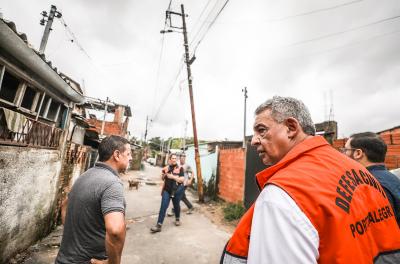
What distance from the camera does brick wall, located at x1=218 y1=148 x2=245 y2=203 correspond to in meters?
8.02

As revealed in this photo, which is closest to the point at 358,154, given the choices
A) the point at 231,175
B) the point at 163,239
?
the point at 163,239

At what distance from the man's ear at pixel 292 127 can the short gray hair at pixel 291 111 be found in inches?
1.2

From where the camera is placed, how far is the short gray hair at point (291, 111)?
1.22 m

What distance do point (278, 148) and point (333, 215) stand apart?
51 centimetres

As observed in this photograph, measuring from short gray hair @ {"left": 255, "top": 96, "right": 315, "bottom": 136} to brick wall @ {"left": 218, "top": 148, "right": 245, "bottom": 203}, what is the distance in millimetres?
6839

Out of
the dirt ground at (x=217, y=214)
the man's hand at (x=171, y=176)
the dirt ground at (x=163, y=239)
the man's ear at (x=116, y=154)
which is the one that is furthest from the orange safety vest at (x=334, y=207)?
the dirt ground at (x=217, y=214)

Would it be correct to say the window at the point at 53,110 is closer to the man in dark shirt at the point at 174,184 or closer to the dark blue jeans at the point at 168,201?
the man in dark shirt at the point at 174,184

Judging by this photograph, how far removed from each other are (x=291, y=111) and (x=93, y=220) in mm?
1841

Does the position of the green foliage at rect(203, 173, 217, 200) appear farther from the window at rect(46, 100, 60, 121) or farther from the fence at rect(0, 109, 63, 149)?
the window at rect(46, 100, 60, 121)

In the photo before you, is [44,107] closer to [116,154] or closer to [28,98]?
[28,98]

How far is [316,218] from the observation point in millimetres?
714

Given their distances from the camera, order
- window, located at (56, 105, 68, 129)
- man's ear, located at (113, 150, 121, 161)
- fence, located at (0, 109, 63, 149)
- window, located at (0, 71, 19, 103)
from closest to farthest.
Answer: man's ear, located at (113, 150, 121, 161), fence, located at (0, 109, 63, 149), window, located at (0, 71, 19, 103), window, located at (56, 105, 68, 129)

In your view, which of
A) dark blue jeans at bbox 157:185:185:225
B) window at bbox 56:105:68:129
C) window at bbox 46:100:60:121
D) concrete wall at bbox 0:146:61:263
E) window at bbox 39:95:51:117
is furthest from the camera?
dark blue jeans at bbox 157:185:185:225

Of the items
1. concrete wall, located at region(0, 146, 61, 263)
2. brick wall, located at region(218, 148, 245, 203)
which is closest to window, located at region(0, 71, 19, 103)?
concrete wall, located at region(0, 146, 61, 263)
